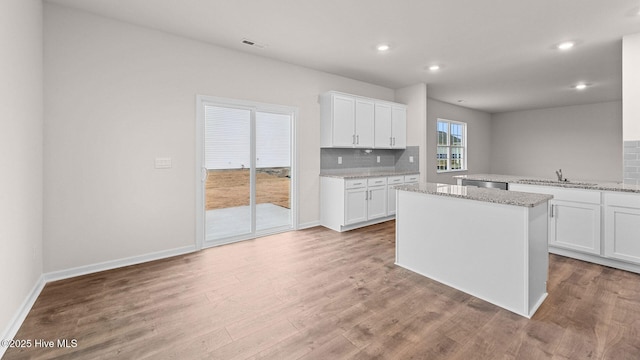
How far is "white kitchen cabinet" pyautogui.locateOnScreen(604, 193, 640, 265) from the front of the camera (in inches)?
116

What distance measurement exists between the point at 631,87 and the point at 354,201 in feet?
12.1


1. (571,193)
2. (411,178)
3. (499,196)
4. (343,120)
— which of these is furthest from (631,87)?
(343,120)

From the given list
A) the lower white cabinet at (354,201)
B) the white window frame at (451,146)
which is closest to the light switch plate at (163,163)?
the lower white cabinet at (354,201)

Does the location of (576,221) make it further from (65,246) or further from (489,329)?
(65,246)

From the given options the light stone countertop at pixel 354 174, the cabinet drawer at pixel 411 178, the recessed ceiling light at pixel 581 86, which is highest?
the recessed ceiling light at pixel 581 86

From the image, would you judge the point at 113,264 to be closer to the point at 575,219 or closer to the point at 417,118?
the point at 575,219

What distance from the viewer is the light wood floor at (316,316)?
1.79 m

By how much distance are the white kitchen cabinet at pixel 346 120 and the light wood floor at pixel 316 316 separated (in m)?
2.38

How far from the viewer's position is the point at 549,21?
3076 millimetres

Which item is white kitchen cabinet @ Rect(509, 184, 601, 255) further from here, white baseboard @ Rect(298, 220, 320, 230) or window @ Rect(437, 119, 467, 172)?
window @ Rect(437, 119, 467, 172)

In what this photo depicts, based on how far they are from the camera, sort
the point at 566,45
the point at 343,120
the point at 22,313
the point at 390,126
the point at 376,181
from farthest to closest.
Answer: the point at 390,126
the point at 376,181
the point at 343,120
the point at 566,45
the point at 22,313

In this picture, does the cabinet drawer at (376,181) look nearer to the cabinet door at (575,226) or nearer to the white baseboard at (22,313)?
the cabinet door at (575,226)

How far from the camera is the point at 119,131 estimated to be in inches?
123

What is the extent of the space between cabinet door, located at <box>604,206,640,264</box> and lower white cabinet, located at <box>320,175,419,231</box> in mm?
2892
